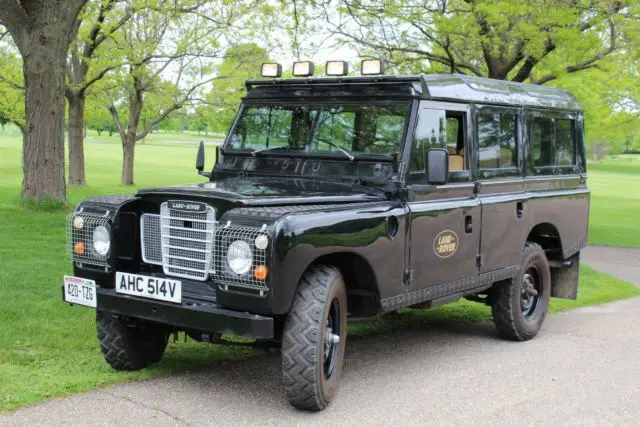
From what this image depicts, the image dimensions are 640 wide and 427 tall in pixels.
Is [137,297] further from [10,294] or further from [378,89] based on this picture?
[10,294]

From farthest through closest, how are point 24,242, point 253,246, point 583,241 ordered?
point 24,242 < point 583,241 < point 253,246

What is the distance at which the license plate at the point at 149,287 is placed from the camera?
5.26 meters

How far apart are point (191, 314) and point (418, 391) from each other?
1831 mm

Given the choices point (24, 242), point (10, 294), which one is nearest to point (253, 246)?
point (10, 294)

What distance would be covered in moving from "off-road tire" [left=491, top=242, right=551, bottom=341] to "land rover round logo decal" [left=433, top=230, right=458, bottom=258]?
1288 mm

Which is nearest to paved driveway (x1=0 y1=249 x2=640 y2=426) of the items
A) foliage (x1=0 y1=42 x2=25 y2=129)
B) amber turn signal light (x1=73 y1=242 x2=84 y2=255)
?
amber turn signal light (x1=73 y1=242 x2=84 y2=255)

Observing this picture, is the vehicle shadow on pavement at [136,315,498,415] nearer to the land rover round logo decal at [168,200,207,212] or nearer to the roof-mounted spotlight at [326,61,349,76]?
the land rover round logo decal at [168,200,207,212]

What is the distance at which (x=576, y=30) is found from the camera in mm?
16094

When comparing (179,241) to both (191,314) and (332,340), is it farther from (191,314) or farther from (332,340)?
(332,340)

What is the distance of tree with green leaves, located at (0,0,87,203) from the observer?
13750 mm

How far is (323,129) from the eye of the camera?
22.1 feet

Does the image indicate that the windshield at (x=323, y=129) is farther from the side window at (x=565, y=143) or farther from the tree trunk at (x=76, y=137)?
the tree trunk at (x=76, y=137)

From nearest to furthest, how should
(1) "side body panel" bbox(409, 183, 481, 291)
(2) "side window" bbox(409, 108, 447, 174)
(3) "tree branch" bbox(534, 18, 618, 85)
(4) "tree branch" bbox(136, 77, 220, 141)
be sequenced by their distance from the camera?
(1) "side body panel" bbox(409, 183, 481, 291) → (2) "side window" bbox(409, 108, 447, 174) → (3) "tree branch" bbox(534, 18, 618, 85) → (4) "tree branch" bbox(136, 77, 220, 141)

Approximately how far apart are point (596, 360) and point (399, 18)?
11.5m
